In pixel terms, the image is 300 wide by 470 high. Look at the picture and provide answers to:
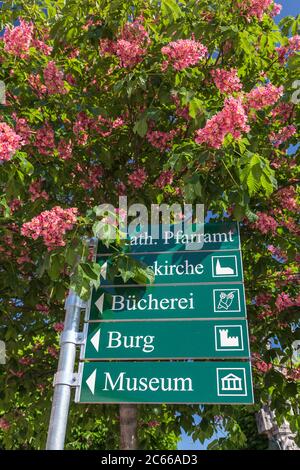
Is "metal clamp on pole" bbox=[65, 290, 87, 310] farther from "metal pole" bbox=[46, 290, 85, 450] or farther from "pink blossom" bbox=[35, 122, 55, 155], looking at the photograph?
"pink blossom" bbox=[35, 122, 55, 155]

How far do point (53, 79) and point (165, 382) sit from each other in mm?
2938

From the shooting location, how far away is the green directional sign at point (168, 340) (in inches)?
109

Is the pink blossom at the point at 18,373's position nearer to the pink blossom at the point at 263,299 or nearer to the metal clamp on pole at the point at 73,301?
the metal clamp on pole at the point at 73,301

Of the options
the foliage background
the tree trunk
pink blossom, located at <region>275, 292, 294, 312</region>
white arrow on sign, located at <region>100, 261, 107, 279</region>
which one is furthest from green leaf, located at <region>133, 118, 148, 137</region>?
the tree trunk

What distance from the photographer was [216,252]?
10.5 feet

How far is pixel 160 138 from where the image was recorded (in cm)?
459

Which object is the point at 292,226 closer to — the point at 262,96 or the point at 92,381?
the point at 262,96

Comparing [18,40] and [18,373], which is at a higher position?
[18,40]

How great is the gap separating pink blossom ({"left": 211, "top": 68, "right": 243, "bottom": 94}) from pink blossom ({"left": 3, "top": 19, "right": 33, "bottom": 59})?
5.78 ft

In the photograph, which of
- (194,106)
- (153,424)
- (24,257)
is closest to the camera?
(194,106)

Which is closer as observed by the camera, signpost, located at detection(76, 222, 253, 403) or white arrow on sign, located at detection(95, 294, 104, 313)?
signpost, located at detection(76, 222, 253, 403)

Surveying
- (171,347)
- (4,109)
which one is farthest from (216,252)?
(4,109)

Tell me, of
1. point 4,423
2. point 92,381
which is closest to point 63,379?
point 92,381

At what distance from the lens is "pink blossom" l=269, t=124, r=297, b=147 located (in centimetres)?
439
